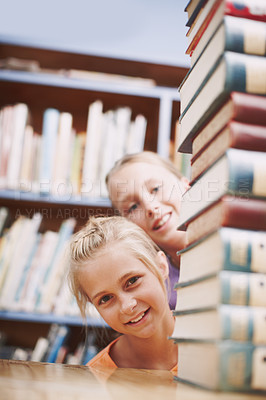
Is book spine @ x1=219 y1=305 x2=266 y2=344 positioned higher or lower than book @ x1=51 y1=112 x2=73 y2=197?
lower

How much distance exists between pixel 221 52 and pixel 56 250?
1268mm

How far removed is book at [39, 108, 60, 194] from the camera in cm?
161

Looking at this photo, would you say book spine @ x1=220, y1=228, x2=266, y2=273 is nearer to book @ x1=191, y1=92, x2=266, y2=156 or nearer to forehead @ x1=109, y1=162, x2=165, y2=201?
book @ x1=191, y1=92, x2=266, y2=156

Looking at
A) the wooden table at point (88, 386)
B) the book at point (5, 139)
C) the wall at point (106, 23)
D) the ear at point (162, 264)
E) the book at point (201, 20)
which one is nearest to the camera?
the wooden table at point (88, 386)

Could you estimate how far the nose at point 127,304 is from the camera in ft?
3.09

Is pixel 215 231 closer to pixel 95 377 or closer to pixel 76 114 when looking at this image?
pixel 95 377

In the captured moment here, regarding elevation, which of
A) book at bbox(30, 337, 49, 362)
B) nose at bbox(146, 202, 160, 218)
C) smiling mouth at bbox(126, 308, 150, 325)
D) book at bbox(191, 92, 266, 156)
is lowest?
book at bbox(30, 337, 49, 362)

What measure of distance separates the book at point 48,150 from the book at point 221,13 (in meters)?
1.16

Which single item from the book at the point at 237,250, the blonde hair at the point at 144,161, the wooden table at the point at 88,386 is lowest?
the wooden table at the point at 88,386

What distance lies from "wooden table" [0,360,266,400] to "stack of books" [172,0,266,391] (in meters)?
0.02

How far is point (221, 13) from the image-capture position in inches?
17.7

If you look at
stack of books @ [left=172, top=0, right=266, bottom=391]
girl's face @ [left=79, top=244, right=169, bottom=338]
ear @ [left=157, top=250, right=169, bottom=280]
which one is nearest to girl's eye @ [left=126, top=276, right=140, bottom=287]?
girl's face @ [left=79, top=244, right=169, bottom=338]

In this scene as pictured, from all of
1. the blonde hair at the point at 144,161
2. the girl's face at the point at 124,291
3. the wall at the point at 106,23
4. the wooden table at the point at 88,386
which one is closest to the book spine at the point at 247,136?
the wooden table at the point at 88,386

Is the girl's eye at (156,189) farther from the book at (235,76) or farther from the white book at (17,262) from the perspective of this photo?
the book at (235,76)
